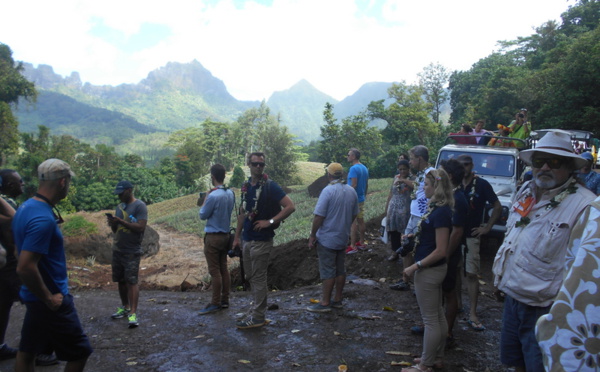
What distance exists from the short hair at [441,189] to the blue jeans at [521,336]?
1.13m

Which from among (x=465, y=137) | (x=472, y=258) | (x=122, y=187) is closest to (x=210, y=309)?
(x=122, y=187)

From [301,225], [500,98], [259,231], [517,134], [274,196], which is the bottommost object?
[301,225]

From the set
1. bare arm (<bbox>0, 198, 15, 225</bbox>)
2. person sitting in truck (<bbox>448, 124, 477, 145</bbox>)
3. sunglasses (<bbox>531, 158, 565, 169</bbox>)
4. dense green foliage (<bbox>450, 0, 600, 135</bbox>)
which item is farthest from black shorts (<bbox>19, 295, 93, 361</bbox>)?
dense green foliage (<bbox>450, 0, 600, 135</bbox>)

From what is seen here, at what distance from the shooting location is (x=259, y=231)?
553 centimetres

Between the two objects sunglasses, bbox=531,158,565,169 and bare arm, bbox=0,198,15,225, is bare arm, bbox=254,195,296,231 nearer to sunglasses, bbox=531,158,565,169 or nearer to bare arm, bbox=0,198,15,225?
bare arm, bbox=0,198,15,225

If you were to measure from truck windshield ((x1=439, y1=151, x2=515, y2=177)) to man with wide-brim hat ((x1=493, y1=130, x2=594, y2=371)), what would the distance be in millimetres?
6815

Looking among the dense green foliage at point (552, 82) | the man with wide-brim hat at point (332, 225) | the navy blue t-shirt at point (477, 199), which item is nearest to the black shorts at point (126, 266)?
the man with wide-brim hat at point (332, 225)

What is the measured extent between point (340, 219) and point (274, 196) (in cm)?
99

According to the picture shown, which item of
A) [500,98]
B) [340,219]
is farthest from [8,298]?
[500,98]

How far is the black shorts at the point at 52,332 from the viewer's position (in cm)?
326

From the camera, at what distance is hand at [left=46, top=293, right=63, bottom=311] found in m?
3.17

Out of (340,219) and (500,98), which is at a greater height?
(500,98)

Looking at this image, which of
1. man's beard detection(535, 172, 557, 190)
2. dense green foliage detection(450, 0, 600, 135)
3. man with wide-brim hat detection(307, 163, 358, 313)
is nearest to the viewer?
man's beard detection(535, 172, 557, 190)

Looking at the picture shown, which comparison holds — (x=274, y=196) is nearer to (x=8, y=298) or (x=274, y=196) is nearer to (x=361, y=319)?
(x=361, y=319)
